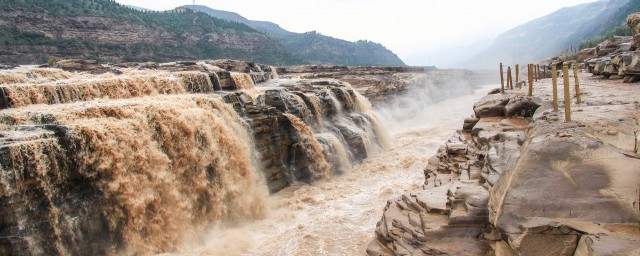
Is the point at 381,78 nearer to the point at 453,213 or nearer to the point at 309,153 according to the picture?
the point at 309,153

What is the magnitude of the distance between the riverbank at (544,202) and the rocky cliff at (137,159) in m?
4.93

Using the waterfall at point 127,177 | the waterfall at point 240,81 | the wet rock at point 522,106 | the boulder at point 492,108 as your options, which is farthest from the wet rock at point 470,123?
the waterfall at point 240,81

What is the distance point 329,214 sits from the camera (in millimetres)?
10758

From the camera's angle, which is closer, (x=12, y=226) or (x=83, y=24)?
(x=12, y=226)

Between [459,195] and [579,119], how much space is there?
7.90ft

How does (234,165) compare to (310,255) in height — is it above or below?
above

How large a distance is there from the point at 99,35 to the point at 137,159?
55653mm

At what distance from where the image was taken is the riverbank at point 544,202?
444cm

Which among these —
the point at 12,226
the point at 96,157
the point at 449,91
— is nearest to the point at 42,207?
the point at 12,226

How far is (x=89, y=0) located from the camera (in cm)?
6344

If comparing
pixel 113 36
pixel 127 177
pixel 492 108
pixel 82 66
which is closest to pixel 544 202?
pixel 127 177

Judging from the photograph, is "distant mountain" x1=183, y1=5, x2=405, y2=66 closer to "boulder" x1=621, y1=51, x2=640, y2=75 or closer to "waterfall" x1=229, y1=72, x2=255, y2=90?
"waterfall" x1=229, y1=72, x2=255, y2=90

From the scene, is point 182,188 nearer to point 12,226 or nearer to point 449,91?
point 12,226

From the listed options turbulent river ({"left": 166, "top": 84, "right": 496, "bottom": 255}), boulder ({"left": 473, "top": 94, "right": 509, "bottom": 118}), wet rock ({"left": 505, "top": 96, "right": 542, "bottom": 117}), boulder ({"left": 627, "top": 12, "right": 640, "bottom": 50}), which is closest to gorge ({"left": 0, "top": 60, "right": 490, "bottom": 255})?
turbulent river ({"left": 166, "top": 84, "right": 496, "bottom": 255})
